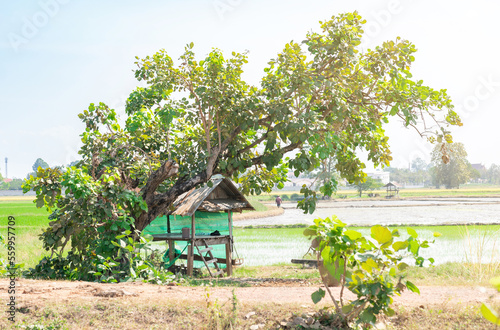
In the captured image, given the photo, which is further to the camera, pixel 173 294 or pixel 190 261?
pixel 190 261

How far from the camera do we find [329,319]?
174 inches

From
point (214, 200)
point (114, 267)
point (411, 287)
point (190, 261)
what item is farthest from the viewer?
point (214, 200)

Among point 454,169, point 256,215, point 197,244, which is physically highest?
point 454,169

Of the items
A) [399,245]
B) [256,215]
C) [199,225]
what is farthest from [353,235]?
[256,215]

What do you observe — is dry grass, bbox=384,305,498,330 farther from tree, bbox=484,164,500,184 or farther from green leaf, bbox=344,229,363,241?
tree, bbox=484,164,500,184

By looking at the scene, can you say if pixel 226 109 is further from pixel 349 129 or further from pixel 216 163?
pixel 349 129

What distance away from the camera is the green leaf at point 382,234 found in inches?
151

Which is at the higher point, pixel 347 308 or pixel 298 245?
pixel 347 308

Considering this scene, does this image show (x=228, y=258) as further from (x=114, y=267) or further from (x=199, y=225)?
(x=114, y=267)

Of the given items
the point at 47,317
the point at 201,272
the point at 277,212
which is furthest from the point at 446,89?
the point at 277,212

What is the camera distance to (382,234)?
384cm

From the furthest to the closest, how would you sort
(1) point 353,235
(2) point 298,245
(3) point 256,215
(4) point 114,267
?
(3) point 256,215, (2) point 298,245, (4) point 114,267, (1) point 353,235

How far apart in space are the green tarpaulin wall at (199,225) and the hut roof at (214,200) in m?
0.58

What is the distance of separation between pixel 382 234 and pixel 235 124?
17.1ft
